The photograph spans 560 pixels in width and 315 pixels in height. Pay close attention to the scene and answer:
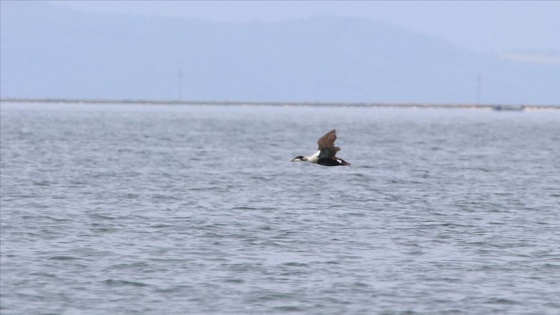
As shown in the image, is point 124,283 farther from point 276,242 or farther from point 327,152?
point 276,242

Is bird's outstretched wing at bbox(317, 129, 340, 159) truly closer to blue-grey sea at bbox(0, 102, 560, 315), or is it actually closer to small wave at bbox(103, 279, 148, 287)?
blue-grey sea at bbox(0, 102, 560, 315)

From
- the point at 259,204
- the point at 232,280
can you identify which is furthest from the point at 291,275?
the point at 259,204

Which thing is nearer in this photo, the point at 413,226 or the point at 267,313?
the point at 267,313

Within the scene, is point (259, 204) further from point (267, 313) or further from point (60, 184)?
point (267, 313)

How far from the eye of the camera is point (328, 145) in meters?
28.7

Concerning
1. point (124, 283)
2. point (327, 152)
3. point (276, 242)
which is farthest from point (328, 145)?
point (276, 242)

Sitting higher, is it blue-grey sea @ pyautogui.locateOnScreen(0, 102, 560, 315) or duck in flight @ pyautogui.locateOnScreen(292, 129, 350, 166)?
duck in flight @ pyautogui.locateOnScreen(292, 129, 350, 166)

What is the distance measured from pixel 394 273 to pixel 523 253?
16.6 ft

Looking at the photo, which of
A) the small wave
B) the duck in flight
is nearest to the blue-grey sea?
the small wave

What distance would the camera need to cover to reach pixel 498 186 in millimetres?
59656

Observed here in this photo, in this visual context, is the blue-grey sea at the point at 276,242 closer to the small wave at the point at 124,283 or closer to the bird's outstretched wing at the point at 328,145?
the small wave at the point at 124,283

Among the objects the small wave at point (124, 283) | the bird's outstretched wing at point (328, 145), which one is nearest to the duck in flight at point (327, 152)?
the bird's outstretched wing at point (328, 145)

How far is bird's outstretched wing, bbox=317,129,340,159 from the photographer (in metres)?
28.5

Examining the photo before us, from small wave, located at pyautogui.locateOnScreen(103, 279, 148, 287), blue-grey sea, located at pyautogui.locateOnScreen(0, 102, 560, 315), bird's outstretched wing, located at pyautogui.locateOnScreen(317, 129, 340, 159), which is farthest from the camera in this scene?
small wave, located at pyautogui.locateOnScreen(103, 279, 148, 287)
